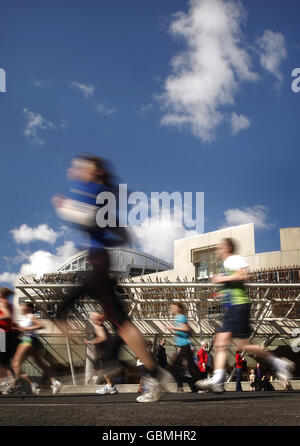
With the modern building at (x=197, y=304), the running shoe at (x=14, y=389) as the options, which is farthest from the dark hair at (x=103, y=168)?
the modern building at (x=197, y=304)

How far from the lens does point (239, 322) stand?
14.6ft

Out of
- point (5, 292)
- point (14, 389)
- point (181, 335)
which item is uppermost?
point (5, 292)

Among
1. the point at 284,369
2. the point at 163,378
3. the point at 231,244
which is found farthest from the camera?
the point at 284,369

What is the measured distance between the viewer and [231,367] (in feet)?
92.7

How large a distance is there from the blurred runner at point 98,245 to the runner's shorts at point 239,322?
34.6 inches

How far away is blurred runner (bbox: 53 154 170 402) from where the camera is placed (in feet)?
11.8

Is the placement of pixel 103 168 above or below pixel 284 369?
above

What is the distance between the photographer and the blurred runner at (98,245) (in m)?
3.59

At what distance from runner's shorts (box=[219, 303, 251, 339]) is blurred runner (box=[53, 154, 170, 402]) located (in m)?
0.88

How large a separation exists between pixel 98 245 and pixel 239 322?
1.58 m

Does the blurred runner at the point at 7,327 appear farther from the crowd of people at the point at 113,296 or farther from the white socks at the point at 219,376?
the white socks at the point at 219,376
